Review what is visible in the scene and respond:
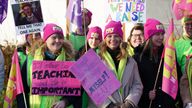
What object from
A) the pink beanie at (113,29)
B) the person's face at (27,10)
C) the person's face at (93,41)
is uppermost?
the person's face at (27,10)

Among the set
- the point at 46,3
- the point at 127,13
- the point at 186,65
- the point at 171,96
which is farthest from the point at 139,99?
the point at 46,3

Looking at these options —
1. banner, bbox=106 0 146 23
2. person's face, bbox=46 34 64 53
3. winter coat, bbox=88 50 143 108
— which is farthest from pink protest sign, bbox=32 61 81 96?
banner, bbox=106 0 146 23

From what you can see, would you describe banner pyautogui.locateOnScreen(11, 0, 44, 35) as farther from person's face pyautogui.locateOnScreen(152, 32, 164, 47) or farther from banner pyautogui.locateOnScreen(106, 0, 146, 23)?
banner pyautogui.locateOnScreen(106, 0, 146, 23)

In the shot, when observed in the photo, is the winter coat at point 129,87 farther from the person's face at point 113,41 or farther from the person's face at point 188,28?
the person's face at point 188,28

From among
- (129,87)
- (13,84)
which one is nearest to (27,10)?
(13,84)

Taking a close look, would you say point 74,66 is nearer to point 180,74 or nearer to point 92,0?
point 180,74

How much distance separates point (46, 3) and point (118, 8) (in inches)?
178

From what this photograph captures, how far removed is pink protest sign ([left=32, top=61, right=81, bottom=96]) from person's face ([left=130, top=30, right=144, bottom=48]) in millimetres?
1585

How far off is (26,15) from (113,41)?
1.15m

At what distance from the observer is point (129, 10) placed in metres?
7.00

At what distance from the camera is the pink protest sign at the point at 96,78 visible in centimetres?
532

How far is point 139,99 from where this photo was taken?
219 inches

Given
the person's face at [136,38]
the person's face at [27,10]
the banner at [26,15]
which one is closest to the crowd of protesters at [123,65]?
the banner at [26,15]

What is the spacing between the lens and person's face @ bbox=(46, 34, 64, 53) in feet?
17.8
